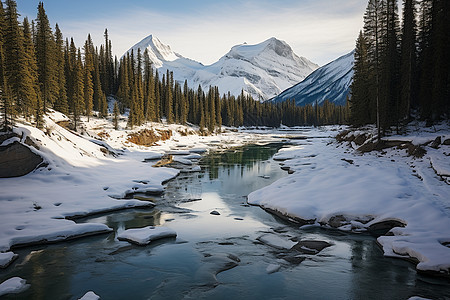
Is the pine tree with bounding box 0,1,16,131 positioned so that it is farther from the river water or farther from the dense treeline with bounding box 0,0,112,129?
the river water

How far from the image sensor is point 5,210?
15.1m

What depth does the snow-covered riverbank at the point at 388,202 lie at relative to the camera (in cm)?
1126

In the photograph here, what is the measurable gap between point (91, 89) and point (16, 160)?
43.3 meters

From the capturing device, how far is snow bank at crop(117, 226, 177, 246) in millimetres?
13002

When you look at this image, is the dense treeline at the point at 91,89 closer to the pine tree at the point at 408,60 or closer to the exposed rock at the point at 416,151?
the exposed rock at the point at 416,151

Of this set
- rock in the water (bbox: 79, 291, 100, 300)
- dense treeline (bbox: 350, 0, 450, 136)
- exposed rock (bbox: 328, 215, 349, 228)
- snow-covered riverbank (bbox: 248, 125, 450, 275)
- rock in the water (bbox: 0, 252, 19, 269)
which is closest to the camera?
rock in the water (bbox: 79, 291, 100, 300)

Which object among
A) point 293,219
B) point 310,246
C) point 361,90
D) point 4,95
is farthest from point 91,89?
point 310,246

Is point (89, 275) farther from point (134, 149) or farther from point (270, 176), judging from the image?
point (134, 149)

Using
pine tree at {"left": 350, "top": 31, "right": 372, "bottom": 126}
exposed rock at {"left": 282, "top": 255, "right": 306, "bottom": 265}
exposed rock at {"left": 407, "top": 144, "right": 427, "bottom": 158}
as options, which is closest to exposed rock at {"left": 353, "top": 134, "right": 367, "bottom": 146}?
pine tree at {"left": 350, "top": 31, "right": 372, "bottom": 126}

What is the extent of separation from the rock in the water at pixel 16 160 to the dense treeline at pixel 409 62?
3082cm

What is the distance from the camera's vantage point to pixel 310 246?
12391 mm

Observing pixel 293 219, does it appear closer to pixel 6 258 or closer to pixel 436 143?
pixel 6 258

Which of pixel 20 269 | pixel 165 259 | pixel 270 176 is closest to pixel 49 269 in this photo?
pixel 20 269

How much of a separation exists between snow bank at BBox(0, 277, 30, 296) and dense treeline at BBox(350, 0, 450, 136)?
98.2 ft
